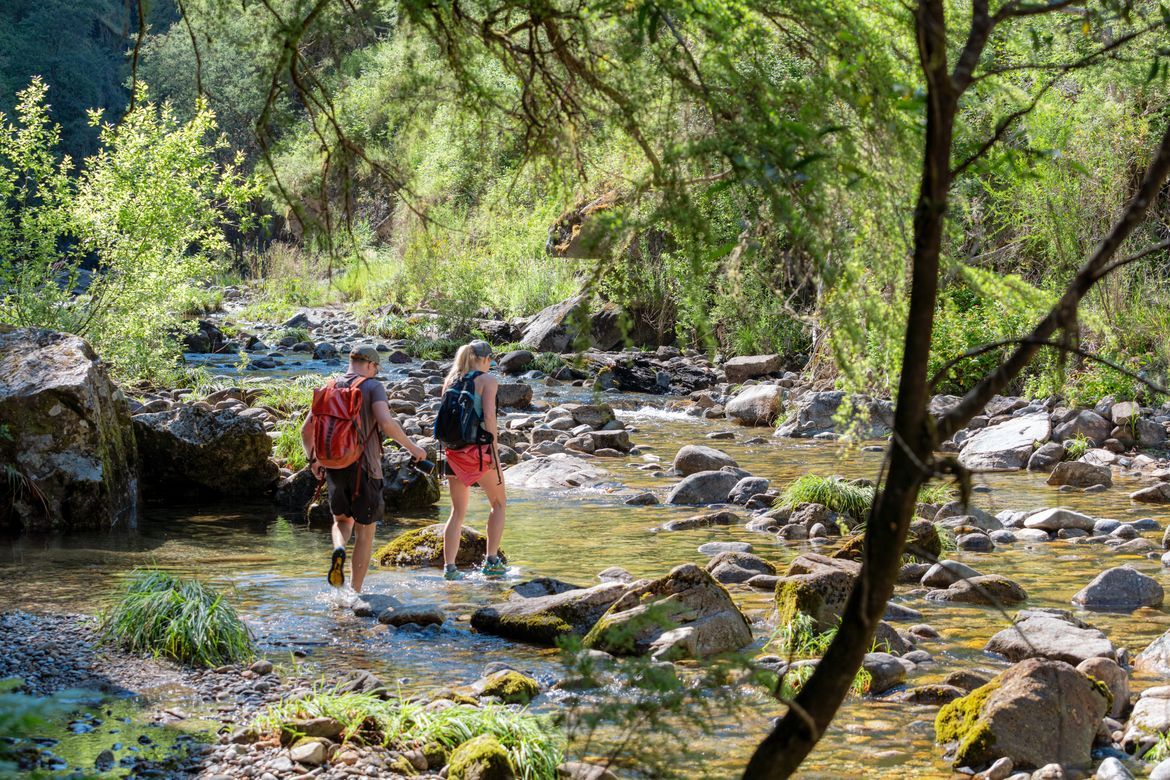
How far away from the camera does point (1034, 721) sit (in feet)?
17.7

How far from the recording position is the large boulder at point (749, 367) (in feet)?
73.7

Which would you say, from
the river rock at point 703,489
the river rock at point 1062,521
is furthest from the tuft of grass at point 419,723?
the river rock at point 703,489

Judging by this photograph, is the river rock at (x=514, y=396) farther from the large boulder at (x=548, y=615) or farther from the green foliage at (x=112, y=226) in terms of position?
the large boulder at (x=548, y=615)

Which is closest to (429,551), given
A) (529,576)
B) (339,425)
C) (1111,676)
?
(529,576)

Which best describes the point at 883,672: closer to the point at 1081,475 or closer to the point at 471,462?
the point at 471,462

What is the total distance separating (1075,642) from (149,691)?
17.2 ft

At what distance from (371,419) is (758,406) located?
470 inches

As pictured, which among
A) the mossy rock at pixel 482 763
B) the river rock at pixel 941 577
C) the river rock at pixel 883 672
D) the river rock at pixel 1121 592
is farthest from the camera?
the river rock at pixel 941 577

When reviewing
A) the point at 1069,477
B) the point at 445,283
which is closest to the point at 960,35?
the point at 1069,477

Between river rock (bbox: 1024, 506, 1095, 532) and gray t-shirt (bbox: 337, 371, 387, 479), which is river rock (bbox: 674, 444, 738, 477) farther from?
gray t-shirt (bbox: 337, 371, 387, 479)

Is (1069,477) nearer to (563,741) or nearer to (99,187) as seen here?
(563,741)

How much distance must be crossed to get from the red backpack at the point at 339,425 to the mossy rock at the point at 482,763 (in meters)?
3.45

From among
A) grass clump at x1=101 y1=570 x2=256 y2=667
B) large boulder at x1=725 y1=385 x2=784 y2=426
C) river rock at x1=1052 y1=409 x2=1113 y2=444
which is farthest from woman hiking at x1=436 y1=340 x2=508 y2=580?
large boulder at x1=725 y1=385 x2=784 y2=426

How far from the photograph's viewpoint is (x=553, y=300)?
3045 centimetres
